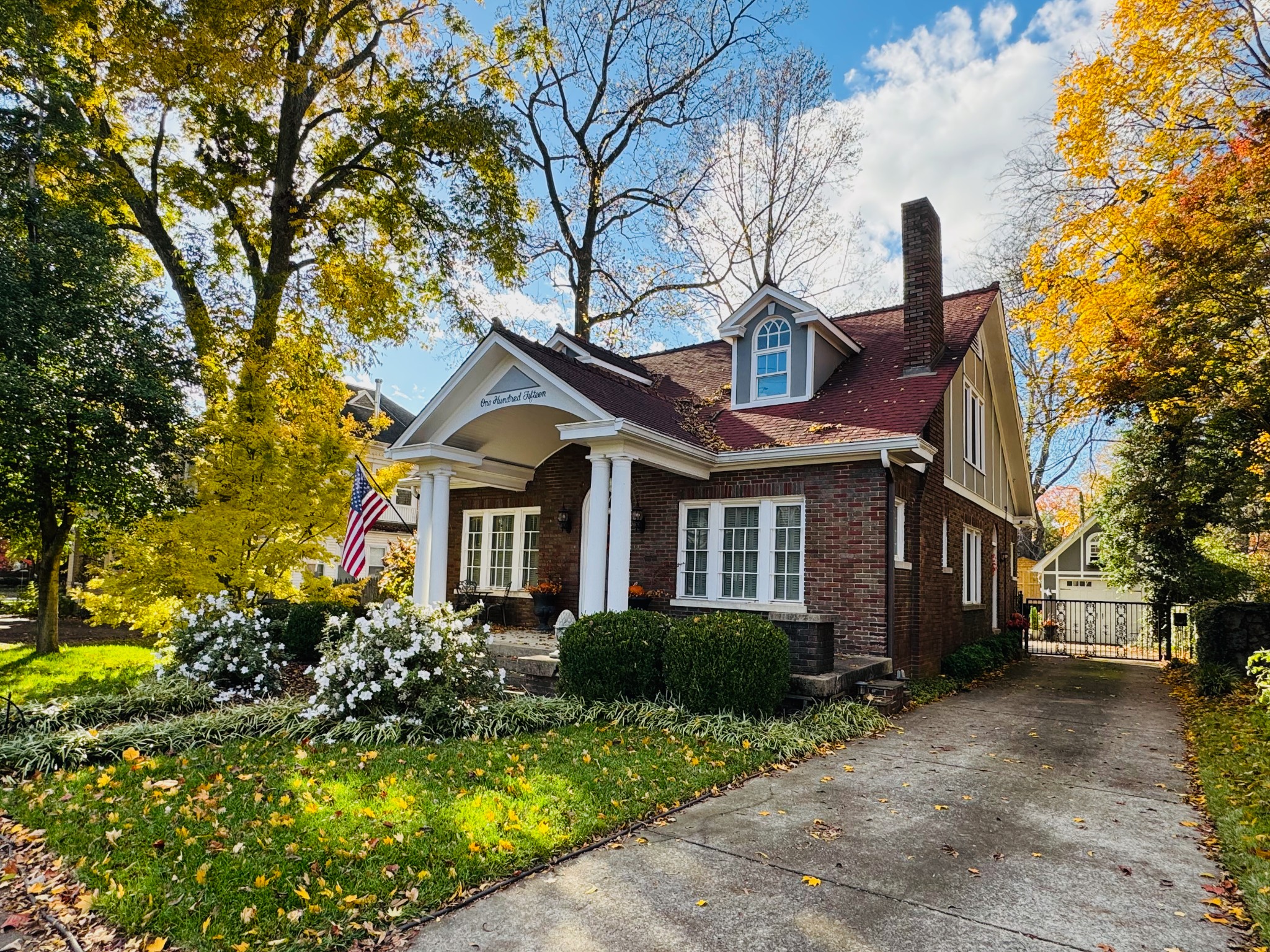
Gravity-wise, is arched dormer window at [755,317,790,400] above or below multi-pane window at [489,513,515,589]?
above

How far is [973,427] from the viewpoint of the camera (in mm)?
14445

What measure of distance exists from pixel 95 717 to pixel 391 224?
512 inches

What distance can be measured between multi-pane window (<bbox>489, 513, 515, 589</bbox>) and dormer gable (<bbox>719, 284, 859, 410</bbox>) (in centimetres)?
502

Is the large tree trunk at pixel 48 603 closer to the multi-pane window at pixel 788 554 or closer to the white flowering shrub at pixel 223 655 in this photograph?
the white flowering shrub at pixel 223 655

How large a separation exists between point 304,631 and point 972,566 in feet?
41.1

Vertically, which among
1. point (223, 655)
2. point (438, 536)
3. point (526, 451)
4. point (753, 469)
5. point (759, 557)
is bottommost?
point (223, 655)

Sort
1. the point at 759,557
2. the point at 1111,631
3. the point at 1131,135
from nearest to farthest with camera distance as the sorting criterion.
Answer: the point at 759,557
the point at 1131,135
the point at 1111,631

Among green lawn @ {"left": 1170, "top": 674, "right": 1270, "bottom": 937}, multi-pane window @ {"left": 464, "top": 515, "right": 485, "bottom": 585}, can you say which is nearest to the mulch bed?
multi-pane window @ {"left": 464, "top": 515, "right": 485, "bottom": 585}

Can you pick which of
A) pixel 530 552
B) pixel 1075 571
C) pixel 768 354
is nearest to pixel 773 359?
pixel 768 354

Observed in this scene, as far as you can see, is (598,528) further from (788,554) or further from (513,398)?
(788,554)

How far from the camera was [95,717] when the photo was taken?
7.40 meters

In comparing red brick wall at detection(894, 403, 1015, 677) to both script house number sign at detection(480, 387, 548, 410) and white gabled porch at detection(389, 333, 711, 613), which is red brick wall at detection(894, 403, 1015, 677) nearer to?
white gabled porch at detection(389, 333, 711, 613)

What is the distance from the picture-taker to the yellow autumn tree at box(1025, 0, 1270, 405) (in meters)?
12.5

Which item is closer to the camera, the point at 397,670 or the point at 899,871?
the point at 899,871
